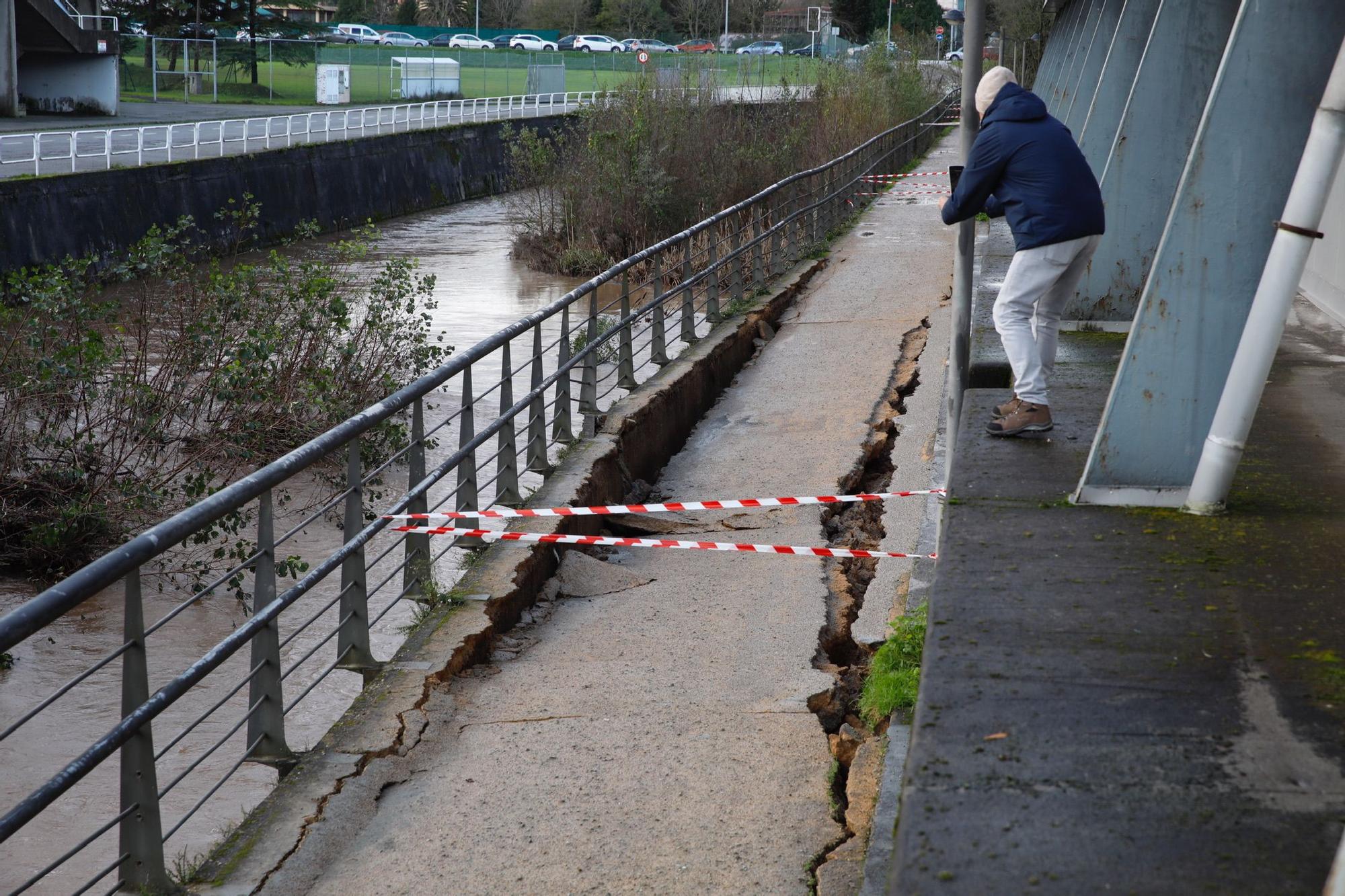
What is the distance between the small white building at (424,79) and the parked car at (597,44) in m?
26.1

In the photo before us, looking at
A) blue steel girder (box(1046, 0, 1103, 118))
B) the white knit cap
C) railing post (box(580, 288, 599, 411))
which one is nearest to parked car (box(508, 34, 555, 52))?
blue steel girder (box(1046, 0, 1103, 118))

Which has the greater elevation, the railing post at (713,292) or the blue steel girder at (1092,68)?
the blue steel girder at (1092,68)

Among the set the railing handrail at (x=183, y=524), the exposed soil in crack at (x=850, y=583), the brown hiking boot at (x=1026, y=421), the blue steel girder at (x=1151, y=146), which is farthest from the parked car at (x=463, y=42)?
the brown hiking boot at (x=1026, y=421)

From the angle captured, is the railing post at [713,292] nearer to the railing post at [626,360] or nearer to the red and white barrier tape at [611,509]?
the railing post at [626,360]

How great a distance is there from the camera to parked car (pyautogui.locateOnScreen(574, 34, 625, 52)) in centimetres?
8031

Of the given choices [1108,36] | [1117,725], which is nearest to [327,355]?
[1108,36]

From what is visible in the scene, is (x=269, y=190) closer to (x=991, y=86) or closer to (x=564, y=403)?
(x=564, y=403)

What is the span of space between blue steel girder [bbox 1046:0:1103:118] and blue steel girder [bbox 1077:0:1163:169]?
6.66 m

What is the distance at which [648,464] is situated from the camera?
10.0 m

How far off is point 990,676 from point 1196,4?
6.00m

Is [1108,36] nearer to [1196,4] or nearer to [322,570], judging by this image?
[1196,4]

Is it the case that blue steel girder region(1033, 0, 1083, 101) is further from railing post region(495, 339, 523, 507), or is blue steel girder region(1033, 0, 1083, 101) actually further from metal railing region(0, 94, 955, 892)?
railing post region(495, 339, 523, 507)

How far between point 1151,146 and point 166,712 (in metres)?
6.64

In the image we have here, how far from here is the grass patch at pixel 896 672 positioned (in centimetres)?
508
